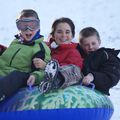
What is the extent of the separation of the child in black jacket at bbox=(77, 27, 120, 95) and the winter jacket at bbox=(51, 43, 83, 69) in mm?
132

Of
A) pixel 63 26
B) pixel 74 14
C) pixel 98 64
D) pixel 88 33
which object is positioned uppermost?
pixel 63 26

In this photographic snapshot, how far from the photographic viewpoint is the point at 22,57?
3984 millimetres

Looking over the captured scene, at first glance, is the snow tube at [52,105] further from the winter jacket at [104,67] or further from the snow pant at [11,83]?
the winter jacket at [104,67]

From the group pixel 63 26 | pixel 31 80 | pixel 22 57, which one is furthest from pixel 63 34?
pixel 31 80

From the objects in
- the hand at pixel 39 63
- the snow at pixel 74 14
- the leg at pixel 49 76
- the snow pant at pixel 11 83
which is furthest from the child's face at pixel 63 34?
the snow at pixel 74 14

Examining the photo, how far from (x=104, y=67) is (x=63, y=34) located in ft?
1.63

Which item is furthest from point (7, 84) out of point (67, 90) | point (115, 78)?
point (115, 78)

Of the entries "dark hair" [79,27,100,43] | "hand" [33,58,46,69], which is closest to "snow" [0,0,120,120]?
"dark hair" [79,27,100,43]

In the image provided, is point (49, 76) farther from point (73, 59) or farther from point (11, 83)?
point (73, 59)

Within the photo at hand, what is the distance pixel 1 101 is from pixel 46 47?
687 millimetres

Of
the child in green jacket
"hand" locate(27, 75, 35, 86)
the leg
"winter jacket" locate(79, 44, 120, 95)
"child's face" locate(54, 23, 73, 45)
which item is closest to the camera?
the leg

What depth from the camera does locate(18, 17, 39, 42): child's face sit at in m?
4.05

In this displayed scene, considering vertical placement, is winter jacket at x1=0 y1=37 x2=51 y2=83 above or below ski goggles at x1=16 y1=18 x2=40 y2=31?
below

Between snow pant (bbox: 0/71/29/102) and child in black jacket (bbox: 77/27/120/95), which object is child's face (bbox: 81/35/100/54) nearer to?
child in black jacket (bbox: 77/27/120/95)
